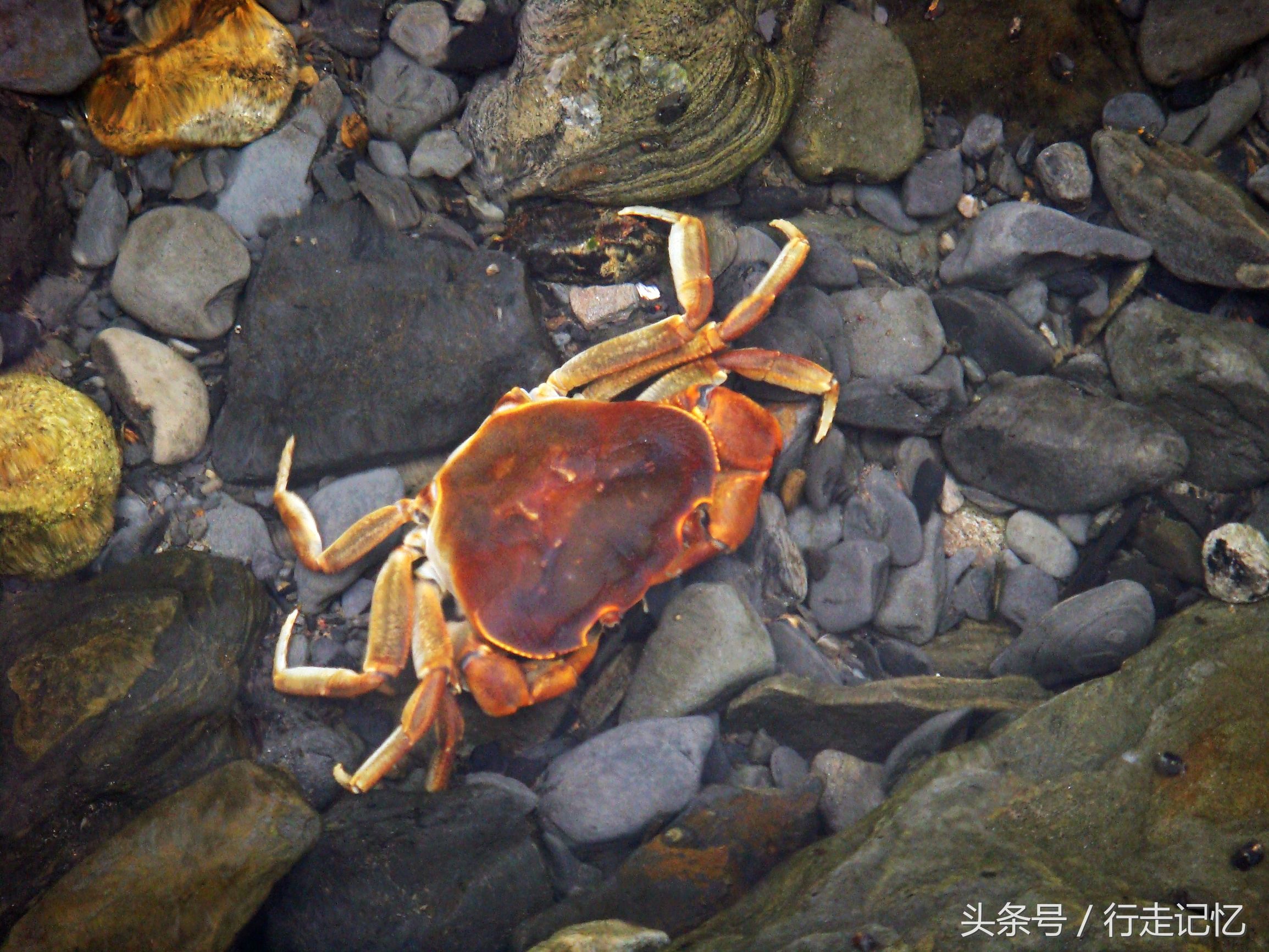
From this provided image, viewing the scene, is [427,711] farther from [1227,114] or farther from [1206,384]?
[1227,114]

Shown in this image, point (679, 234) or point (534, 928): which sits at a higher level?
point (679, 234)

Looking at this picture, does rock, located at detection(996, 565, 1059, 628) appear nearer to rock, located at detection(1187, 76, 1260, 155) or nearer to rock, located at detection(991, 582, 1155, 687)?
rock, located at detection(991, 582, 1155, 687)

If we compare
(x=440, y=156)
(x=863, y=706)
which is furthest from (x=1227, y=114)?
(x=440, y=156)

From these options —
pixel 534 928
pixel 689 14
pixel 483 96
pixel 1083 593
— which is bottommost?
pixel 534 928

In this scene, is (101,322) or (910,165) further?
(910,165)

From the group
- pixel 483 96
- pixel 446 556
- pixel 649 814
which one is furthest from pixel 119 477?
pixel 649 814

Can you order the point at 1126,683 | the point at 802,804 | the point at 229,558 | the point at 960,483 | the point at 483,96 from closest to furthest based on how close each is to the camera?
the point at 1126,683 < the point at 802,804 < the point at 229,558 < the point at 483,96 < the point at 960,483

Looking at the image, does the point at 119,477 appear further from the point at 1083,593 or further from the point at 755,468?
the point at 1083,593
